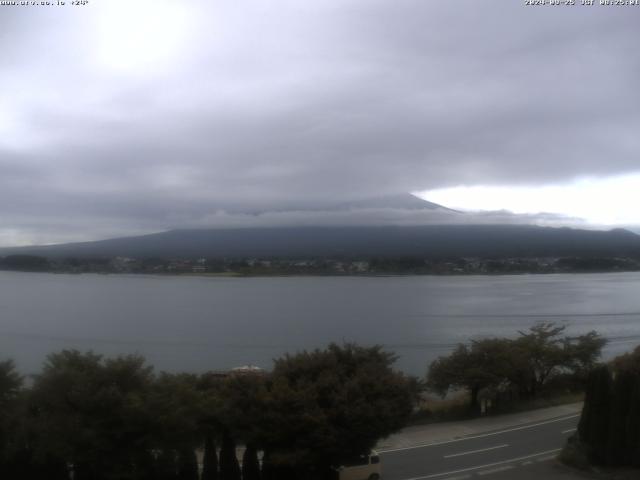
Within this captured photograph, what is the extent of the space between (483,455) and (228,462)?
5.51 meters

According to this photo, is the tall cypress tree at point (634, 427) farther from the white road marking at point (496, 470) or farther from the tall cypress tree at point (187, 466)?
the tall cypress tree at point (187, 466)

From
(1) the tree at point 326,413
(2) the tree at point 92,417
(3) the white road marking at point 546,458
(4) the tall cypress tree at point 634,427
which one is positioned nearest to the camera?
(2) the tree at point 92,417

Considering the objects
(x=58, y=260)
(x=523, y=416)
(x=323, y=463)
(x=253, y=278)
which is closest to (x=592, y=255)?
(x=253, y=278)

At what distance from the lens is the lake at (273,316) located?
3650 centimetres

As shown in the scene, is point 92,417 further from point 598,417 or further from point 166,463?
point 598,417

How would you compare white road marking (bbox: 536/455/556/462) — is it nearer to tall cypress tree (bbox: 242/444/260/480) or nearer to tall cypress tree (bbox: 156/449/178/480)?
tall cypress tree (bbox: 242/444/260/480)

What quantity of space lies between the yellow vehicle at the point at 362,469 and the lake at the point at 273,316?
45.2 ft

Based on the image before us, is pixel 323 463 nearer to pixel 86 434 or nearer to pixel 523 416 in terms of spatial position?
pixel 86 434

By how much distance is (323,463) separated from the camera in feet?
35.1

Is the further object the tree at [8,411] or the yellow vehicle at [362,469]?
the yellow vehicle at [362,469]

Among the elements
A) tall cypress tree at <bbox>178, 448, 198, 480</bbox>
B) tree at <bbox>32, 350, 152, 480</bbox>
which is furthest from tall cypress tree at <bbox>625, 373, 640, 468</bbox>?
tree at <bbox>32, 350, 152, 480</bbox>

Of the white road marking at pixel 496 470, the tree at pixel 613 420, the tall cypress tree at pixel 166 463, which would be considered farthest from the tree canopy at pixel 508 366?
the tall cypress tree at pixel 166 463

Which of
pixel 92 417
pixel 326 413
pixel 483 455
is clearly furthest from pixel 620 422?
pixel 92 417

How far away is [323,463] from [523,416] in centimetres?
839
